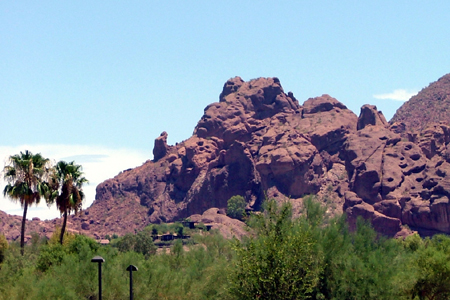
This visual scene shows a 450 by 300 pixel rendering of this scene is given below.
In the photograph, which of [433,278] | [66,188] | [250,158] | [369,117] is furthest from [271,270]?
[369,117]

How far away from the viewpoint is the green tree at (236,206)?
16538 cm

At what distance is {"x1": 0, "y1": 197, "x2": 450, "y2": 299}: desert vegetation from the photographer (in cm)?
3547

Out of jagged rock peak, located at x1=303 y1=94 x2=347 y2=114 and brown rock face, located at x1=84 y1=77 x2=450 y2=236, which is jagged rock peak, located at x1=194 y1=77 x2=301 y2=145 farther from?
jagged rock peak, located at x1=303 y1=94 x2=347 y2=114

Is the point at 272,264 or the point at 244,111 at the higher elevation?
the point at 244,111

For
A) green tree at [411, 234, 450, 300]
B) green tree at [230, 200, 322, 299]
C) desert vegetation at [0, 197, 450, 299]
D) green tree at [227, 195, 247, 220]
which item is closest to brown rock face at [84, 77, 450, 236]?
green tree at [227, 195, 247, 220]

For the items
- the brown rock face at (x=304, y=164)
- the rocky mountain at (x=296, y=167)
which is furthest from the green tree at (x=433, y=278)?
the rocky mountain at (x=296, y=167)

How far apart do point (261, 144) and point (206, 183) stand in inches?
652

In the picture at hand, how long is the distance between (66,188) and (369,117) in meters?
125

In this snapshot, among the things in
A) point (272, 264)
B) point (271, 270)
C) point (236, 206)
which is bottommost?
point (271, 270)

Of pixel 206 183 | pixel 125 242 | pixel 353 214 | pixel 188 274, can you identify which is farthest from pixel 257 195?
pixel 188 274

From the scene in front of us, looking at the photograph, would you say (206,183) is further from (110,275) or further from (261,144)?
(110,275)

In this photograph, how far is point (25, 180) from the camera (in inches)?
A: 2266

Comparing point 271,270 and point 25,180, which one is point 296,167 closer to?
point 25,180

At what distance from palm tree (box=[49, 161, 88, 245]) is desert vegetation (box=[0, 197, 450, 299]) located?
301 cm
